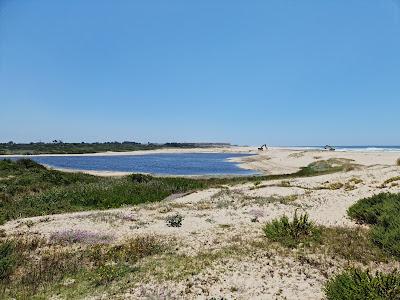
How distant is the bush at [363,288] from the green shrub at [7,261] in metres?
9.81

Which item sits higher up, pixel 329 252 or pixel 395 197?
pixel 395 197

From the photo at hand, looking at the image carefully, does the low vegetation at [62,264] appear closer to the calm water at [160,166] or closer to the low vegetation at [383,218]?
the low vegetation at [383,218]

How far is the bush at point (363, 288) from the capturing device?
9.16m

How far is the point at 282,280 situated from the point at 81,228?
9834 mm

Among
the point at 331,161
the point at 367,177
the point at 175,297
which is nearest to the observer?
the point at 175,297

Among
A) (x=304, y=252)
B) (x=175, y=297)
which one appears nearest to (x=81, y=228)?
(x=175, y=297)

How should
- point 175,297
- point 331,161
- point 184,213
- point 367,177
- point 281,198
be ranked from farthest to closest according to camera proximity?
point 331,161, point 367,177, point 281,198, point 184,213, point 175,297

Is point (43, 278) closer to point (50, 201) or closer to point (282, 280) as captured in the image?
point (282, 280)

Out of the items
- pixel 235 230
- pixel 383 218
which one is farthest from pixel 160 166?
pixel 383 218

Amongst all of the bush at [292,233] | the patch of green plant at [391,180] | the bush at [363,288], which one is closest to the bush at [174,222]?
the bush at [292,233]

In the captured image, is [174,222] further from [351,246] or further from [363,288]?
[363,288]

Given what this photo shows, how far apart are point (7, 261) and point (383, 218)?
14730 millimetres

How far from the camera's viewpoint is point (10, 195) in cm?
2997

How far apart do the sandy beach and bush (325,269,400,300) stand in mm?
785
